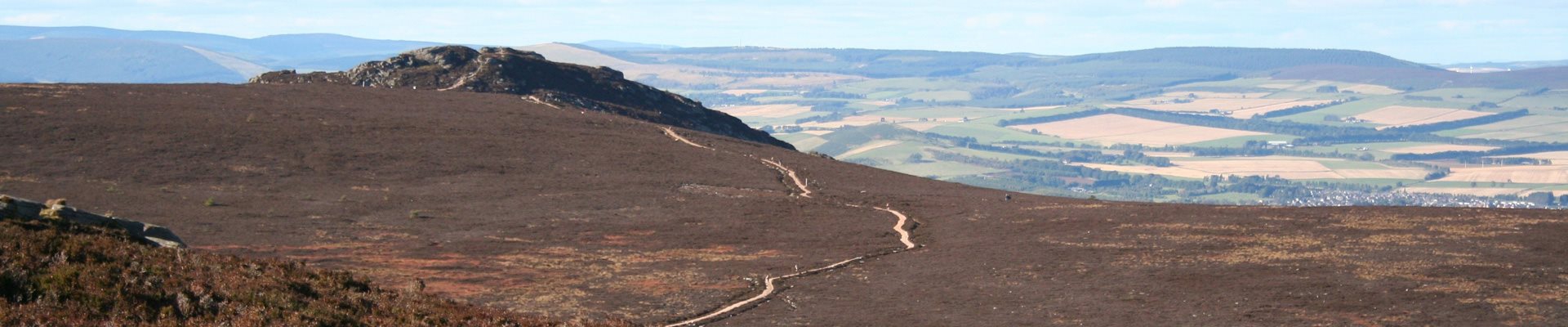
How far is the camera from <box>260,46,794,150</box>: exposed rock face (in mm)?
96000

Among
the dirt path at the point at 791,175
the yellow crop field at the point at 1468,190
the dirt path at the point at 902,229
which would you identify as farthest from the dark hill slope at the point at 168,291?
the yellow crop field at the point at 1468,190

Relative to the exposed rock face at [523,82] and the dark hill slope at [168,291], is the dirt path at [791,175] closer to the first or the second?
the exposed rock face at [523,82]

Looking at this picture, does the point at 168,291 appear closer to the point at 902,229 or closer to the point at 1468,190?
the point at 902,229

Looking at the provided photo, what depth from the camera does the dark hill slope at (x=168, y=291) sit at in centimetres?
1972

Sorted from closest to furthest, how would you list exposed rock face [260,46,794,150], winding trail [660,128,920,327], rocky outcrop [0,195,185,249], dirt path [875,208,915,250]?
rocky outcrop [0,195,185,249]
winding trail [660,128,920,327]
dirt path [875,208,915,250]
exposed rock face [260,46,794,150]

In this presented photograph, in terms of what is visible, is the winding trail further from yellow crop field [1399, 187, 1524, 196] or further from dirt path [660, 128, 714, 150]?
yellow crop field [1399, 187, 1524, 196]

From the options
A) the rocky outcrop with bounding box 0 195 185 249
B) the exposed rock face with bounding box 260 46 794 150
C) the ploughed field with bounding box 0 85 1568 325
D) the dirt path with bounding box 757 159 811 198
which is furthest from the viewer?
the exposed rock face with bounding box 260 46 794 150

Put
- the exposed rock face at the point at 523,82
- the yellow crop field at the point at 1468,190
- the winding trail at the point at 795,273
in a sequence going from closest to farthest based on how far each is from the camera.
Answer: the winding trail at the point at 795,273
the exposed rock face at the point at 523,82
the yellow crop field at the point at 1468,190

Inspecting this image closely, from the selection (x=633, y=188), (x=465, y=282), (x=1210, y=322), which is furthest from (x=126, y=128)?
(x=1210, y=322)

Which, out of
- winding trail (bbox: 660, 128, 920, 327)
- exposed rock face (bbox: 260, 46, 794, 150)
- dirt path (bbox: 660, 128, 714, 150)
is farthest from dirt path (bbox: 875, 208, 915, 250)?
exposed rock face (bbox: 260, 46, 794, 150)

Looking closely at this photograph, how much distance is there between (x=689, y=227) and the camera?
5206 centimetres

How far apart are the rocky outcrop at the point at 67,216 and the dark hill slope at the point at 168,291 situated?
0.73 metres

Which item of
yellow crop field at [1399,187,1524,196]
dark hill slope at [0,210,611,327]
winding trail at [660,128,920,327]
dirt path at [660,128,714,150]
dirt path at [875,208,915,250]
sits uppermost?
dark hill slope at [0,210,611,327]

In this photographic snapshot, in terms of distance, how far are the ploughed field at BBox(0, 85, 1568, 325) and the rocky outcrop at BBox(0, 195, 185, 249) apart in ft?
28.3
